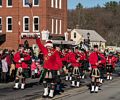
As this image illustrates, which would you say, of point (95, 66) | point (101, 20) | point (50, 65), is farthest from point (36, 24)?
point (101, 20)

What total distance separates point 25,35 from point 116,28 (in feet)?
379

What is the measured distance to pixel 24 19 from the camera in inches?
2486

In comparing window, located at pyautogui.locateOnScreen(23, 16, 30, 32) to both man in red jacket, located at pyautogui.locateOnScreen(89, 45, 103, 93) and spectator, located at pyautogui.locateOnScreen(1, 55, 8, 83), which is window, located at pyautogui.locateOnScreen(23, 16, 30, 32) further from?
man in red jacket, located at pyautogui.locateOnScreen(89, 45, 103, 93)

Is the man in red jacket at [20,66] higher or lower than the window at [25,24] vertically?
lower

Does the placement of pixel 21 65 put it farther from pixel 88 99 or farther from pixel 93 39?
pixel 93 39

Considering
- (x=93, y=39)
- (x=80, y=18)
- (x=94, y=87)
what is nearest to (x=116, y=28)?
(x=80, y=18)

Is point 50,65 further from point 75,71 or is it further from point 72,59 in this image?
point 72,59

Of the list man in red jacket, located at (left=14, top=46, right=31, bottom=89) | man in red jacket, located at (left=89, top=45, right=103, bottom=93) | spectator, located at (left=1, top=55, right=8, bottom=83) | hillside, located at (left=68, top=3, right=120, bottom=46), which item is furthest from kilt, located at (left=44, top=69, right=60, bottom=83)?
hillside, located at (left=68, top=3, right=120, bottom=46)

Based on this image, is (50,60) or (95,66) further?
(95,66)

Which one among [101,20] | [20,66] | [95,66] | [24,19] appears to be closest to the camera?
[95,66]

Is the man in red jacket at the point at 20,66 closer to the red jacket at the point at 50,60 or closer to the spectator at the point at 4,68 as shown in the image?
the spectator at the point at 4,68

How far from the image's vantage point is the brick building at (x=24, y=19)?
62.6 m

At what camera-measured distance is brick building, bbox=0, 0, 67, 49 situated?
62562 millimetres

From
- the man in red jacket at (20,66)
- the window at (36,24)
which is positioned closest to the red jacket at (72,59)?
the man in red jacket at (20,66)
